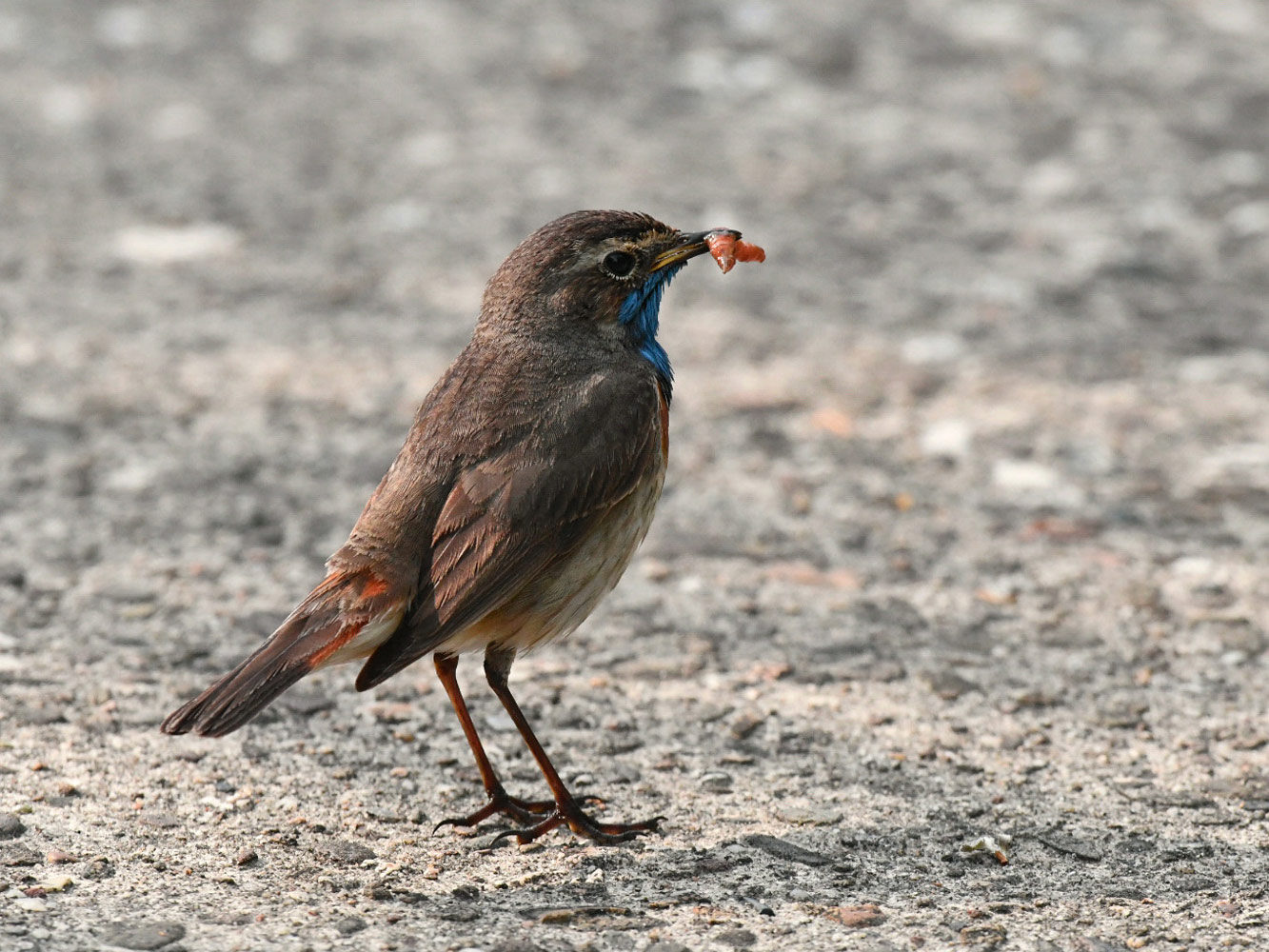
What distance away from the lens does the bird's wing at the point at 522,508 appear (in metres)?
4.09

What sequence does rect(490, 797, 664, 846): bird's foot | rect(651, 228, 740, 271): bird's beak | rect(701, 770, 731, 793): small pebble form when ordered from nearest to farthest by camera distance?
rect(490, 797, 664, 846): bird's foot < rect(701, 770, 731, 793): small pebble < rect(651, 228, 740, 271): bird's beak

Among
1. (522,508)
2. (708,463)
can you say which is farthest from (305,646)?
(708,463)

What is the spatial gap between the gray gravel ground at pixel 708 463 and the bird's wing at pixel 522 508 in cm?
60

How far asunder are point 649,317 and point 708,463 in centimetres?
Result: 201

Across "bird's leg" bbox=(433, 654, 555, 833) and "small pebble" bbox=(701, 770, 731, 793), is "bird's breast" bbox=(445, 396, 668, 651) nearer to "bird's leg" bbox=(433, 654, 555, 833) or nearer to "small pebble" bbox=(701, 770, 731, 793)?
"bird's leg" bbox=(433, 654, 555, 833)

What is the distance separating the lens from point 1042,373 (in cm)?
728

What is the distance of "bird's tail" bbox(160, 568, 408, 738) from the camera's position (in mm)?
3758

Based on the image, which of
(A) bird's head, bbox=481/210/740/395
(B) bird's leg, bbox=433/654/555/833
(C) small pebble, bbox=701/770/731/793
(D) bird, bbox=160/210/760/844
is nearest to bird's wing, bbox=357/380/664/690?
(D) bird, bbox=160/210/760/844

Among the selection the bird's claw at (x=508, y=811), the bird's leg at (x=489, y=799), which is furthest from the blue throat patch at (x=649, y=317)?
the bird's claw at (x=508, y=811)

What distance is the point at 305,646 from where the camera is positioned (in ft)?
12.9

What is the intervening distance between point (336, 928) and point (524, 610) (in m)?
0.98

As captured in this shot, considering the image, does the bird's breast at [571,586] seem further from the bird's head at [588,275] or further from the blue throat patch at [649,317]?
the bird's head at [588,275]

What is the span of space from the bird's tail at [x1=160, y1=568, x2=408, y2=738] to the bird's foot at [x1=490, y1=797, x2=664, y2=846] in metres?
0.63

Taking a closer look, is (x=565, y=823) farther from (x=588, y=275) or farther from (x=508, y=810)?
(x=588, y=275)
